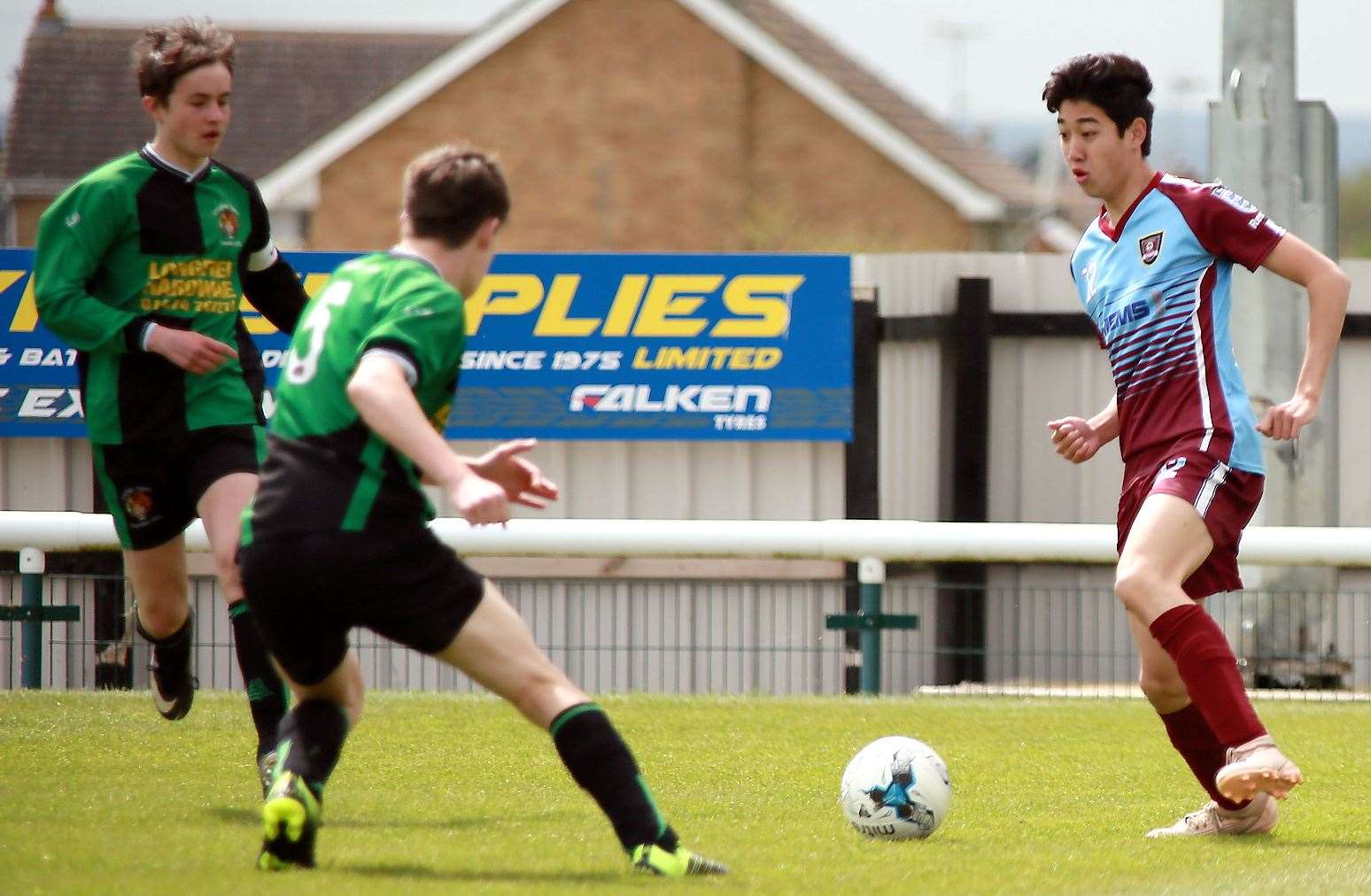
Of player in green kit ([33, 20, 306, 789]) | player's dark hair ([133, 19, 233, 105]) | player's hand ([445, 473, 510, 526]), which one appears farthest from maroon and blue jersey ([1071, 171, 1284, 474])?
player's dark hair ([133, 19, 233, 105])

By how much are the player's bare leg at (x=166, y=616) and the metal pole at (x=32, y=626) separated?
3.15 meters

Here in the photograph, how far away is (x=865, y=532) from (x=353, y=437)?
5.50 meters

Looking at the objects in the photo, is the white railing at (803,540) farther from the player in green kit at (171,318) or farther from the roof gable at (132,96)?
the roof gable at (132,96)

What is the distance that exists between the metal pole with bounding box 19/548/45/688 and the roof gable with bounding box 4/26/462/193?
24499mm

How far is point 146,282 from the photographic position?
6.05 metres

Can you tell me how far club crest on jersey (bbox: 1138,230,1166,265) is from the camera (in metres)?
5.67

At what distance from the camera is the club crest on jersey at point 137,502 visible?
6.18m

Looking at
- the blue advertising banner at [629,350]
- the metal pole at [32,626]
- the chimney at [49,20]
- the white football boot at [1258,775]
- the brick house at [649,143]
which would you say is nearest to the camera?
the white football boot at [1258,775]

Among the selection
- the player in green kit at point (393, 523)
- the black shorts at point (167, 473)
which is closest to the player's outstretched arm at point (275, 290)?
the black shorts at point (167, 473)

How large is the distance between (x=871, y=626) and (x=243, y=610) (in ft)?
14.1

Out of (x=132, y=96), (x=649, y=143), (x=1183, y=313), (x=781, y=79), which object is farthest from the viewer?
(x=132, y=96)

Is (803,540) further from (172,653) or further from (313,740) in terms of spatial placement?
(313,740)

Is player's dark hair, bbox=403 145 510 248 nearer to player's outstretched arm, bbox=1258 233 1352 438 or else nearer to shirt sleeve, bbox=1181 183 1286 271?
shirt sleeve, bbox=1181 183 1286 271

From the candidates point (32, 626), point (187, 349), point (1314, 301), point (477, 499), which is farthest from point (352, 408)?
point (32, 626)
